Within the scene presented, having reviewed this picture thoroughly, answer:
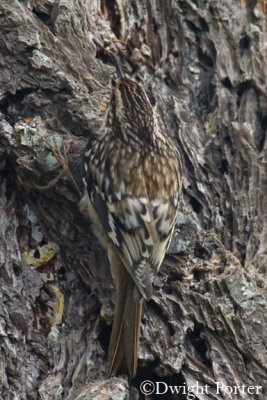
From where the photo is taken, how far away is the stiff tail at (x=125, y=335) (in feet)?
7.04

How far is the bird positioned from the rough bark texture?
0.06 metres

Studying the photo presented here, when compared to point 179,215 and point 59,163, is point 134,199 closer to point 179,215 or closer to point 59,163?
point 179,215

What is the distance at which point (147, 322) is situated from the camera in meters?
2.25

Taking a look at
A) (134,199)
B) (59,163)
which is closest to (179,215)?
(134,199)

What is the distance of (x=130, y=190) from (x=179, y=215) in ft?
0.72

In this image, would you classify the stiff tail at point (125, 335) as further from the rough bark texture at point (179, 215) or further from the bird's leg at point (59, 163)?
the bird's leg at point (59, 163)

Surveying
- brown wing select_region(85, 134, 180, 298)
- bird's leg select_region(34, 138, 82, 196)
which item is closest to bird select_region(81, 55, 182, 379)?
brown wing select_region(85, 134, 180, 298)

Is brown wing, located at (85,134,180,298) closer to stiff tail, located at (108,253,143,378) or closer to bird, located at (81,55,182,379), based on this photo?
bird, located at (81,55,182,379)

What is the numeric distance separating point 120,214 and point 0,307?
561mm

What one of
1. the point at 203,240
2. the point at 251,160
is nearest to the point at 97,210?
the point at 203,240

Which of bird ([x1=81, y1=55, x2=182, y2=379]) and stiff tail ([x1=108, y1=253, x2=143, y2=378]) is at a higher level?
bird ([x1=81, y1=55, x2=182, y2=379])

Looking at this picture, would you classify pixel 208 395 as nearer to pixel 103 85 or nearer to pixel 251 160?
pixel 251 160

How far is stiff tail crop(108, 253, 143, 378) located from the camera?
2146 mm

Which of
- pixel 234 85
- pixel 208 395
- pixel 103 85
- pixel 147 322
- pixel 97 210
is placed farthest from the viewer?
pixel 234 85
